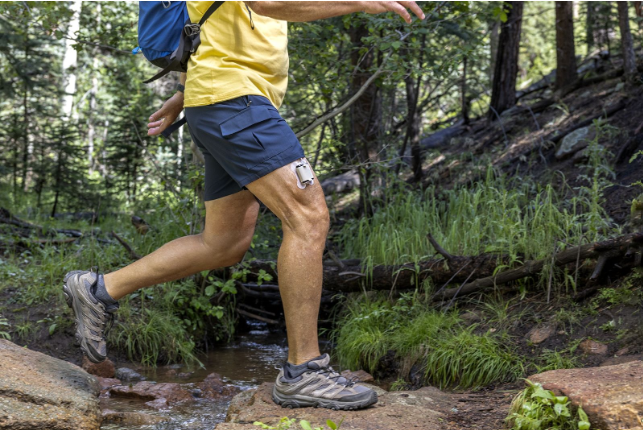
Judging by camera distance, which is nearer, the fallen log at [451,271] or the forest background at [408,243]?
the fallen log at [451,271]

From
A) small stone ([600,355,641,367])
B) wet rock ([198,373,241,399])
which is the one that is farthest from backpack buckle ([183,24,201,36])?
small stone ([600,355,641,367])

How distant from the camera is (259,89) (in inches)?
103

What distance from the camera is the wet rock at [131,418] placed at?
114 inches

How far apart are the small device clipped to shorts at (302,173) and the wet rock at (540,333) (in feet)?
5.97

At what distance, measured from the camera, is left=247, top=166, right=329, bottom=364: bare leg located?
2.55m

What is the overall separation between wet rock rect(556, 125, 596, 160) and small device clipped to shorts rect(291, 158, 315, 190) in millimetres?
4748

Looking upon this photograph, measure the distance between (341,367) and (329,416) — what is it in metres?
1.77

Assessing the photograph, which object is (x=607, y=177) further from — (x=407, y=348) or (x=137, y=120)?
(x=137, y=120)

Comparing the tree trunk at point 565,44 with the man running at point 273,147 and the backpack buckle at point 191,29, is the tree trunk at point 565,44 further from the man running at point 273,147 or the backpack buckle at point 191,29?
the backpack buckle at point 191,29

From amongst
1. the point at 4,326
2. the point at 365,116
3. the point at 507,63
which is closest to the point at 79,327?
the point at 4,326

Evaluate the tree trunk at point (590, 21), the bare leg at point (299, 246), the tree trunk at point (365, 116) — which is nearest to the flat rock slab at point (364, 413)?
the bare leg at point (299, 246)

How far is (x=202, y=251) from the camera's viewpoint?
3.00 meters

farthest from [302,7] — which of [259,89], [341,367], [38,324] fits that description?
[38,324]

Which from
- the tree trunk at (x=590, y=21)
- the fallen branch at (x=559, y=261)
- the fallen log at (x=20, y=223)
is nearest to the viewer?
the fallen branch at (x=559, y=261)
